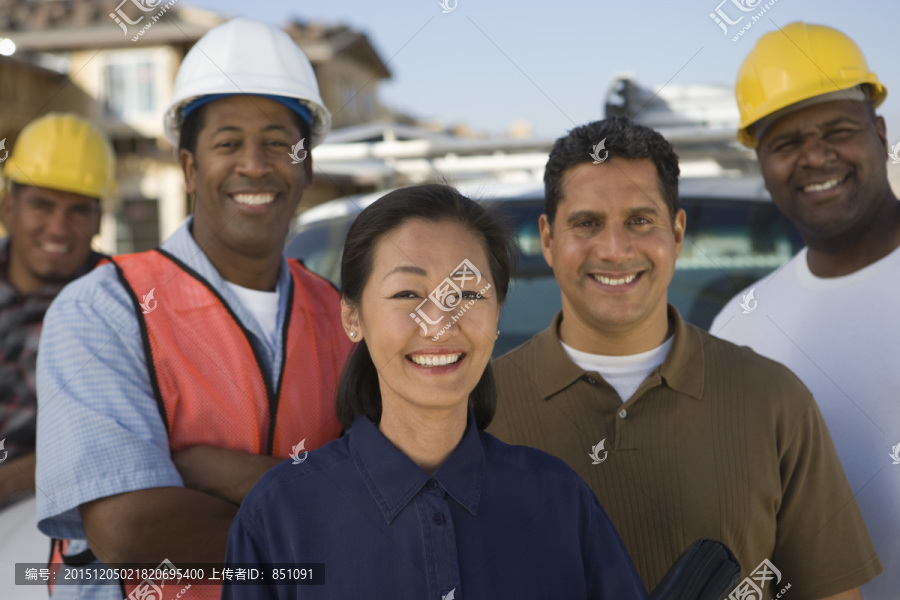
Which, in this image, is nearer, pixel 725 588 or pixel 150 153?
pixel 725 588

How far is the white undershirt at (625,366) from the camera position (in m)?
2.34

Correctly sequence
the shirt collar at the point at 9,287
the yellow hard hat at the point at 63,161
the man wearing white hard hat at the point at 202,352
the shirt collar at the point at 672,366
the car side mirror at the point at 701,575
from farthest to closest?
the yellow hard hat at the point at 63,161 < the shirt collar at the point at 9,287 < the shirt collar at the point at 672,366 < the man wearing white hard hat at the point at 202,352 < the car side mirror at the point at 701,575

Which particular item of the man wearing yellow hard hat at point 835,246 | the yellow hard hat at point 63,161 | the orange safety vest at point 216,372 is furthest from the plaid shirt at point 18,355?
the man wearing yellow hard hat at point 835,246

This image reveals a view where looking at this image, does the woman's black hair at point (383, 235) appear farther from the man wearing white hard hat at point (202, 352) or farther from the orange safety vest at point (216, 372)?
the orange safety vest at point (216, 372)

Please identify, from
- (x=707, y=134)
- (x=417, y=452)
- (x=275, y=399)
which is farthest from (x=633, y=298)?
(x=707, y=134)

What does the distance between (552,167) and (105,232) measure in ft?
67.5

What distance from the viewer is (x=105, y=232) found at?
20953mm

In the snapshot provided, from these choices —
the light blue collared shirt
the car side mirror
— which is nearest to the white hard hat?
the light blue collared shirt

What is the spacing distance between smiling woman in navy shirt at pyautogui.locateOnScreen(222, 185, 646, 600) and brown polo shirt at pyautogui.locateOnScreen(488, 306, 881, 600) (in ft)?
1.37

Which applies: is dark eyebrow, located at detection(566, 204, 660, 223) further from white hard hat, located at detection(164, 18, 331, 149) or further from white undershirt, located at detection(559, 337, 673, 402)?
white hard hat, located at detection(164, 18, 331, 149)

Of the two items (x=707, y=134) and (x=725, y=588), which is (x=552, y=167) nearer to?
(x=725, y=588)

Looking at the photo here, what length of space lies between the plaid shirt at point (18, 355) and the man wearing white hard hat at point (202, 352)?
0.90m

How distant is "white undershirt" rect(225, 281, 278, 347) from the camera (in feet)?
7.96

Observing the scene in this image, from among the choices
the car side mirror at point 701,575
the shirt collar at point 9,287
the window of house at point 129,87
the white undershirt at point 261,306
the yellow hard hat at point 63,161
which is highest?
the window of house at point 129,87
